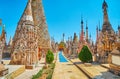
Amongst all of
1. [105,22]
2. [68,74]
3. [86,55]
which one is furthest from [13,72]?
[105,22]

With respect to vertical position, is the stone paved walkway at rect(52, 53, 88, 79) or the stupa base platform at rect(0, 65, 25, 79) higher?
the stupa base platform at rect(0, 65, 25, 79)

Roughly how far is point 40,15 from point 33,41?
14.1 metres

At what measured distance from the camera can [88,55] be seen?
60.8ft

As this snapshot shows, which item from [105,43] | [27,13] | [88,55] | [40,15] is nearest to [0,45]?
[27,13]

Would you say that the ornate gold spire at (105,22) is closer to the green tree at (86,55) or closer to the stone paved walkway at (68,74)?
the green tree at (86,55)

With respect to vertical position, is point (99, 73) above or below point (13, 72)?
below

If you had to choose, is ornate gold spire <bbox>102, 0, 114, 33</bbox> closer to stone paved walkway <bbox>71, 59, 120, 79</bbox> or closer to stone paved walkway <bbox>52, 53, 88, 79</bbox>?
stone paved walkway <bbox>71, 59, 120, 79</bbox>

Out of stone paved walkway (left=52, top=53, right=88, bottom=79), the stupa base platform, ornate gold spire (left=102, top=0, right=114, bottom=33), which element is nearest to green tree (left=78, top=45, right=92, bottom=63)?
stone paved walkway (left=52, top=53, right=88, bottom=79)

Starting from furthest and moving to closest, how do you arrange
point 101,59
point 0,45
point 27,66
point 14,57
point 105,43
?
point 105,43 → point 101,59 → point 14,57 → point 27,66 → point 0,45

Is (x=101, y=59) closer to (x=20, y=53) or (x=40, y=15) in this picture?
(x=20, y=53)

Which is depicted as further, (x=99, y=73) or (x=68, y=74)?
(x=68, y=74)

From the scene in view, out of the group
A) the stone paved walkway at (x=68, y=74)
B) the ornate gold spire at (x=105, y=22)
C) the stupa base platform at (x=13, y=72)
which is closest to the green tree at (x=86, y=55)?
the stone paved walkway at (x=68, y=74)

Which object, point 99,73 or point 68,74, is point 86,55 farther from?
point 68,74

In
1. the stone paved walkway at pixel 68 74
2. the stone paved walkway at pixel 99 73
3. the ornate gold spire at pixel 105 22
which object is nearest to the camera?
A: the stone paved walkway at pixel 99 73
